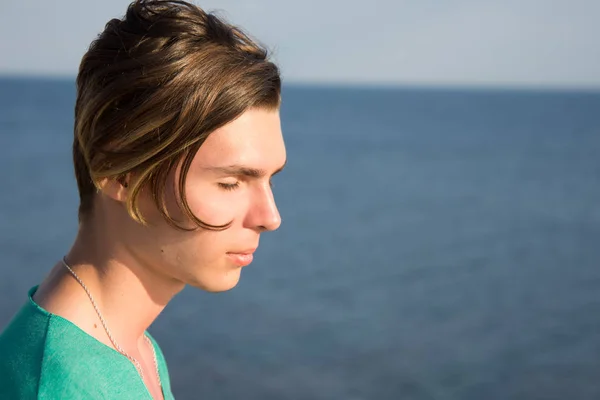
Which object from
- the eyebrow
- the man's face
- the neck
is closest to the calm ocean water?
the neck

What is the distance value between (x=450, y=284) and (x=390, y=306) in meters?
2.27

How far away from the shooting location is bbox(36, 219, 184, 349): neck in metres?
2.29

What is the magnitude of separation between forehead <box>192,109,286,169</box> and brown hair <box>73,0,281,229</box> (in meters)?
0.02

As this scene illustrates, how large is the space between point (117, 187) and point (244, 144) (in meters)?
0.36

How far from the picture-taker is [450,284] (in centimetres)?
1789

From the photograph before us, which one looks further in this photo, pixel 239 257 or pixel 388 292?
pixel 388 292

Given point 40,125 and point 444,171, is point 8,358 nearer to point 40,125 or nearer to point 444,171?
point 444,171

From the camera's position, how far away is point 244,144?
2277 millimetres

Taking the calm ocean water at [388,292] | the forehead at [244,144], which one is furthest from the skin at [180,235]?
the calm ocean water at [388,292]

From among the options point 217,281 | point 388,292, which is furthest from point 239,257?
point 388,292

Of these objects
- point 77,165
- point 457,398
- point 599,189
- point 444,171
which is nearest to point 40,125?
point 444,171

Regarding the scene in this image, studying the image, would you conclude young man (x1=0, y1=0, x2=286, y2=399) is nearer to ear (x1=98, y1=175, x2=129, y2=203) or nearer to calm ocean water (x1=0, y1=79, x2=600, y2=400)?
ear (x1=98, y1=175, x2=129, y2=203)

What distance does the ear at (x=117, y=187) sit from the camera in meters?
2.29

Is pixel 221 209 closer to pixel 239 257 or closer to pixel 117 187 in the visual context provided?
pixel 239 257
